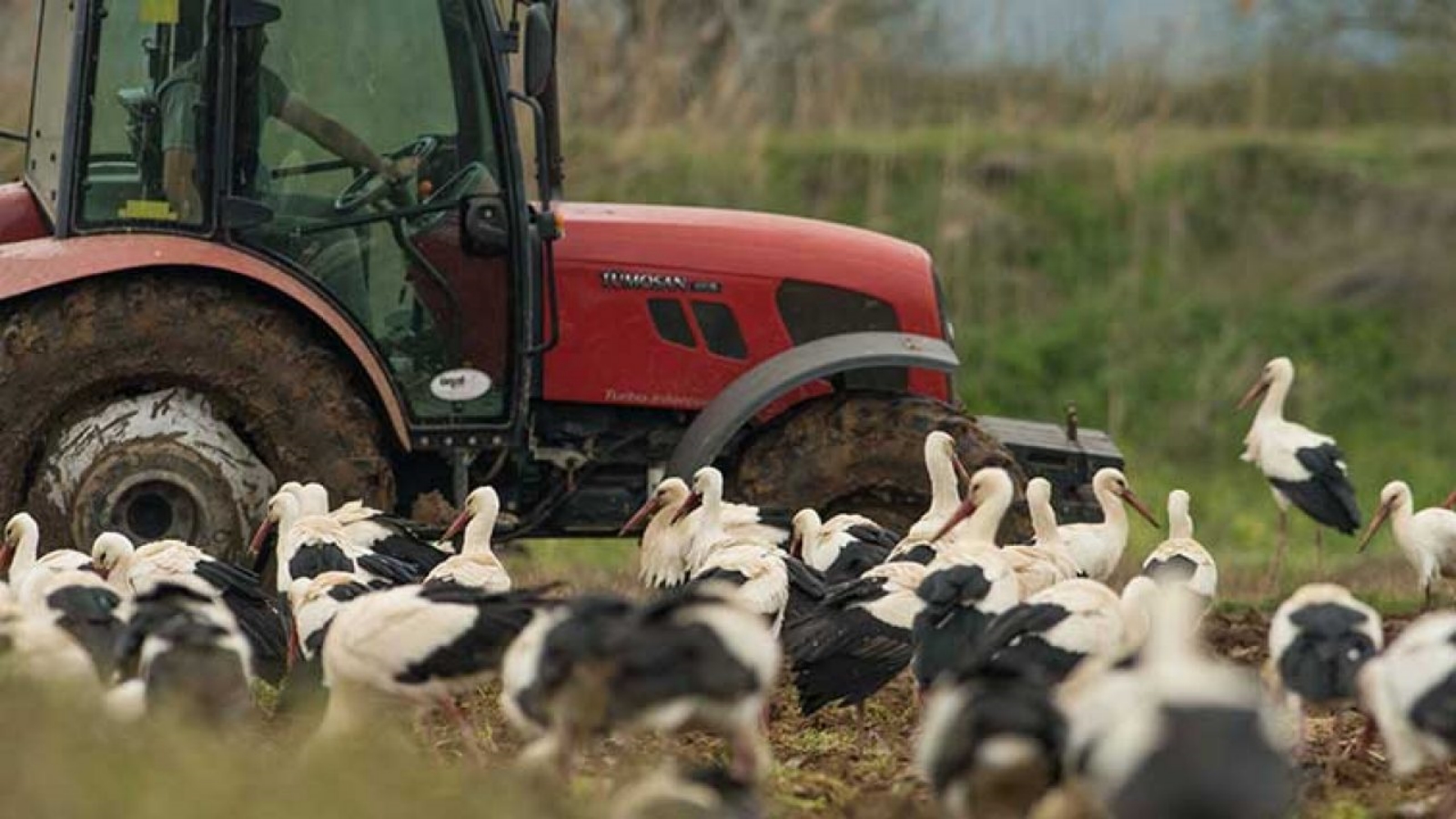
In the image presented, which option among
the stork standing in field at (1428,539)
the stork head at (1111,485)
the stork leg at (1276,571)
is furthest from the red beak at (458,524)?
the stork leg at (1276,571)

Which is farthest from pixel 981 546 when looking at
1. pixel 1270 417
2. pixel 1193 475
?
pixel 1193 475

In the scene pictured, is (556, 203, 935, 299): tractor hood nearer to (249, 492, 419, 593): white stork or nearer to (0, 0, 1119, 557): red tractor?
(0, 0, 1119, 557): red tractor

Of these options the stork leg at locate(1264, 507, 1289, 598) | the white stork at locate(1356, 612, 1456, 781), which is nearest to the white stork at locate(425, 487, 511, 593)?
the white stork at locate(1356, 612, 1456, 781)

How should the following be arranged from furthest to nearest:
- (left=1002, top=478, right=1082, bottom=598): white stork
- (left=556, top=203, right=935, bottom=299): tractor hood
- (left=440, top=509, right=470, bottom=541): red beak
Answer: (left=556, top=203, right=935, bottom=299): tractor hood < (left=440, top=509, right=470, bottom=541): red beak < (left=1002, top=478, right=1082, bottom=598): white stork

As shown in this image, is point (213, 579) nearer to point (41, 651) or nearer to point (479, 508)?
point (479, 508)

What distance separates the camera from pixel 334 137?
12.2 metres

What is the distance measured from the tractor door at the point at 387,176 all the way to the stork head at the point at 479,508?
517mm

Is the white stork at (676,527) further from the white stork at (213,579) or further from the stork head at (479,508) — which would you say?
the white stork at (213,579)

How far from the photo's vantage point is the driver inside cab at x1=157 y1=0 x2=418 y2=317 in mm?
12016

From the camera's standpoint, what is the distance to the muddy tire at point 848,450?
12.9 meters

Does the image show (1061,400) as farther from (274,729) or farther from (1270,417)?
(274,729)

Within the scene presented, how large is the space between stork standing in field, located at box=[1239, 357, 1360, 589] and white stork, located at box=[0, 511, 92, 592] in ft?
22.2

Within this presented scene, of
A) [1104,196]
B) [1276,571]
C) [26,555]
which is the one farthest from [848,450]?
[1104,196]

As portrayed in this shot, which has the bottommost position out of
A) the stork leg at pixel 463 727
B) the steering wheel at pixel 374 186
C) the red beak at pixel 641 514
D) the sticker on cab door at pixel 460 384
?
the red beak at pixel 641 514
